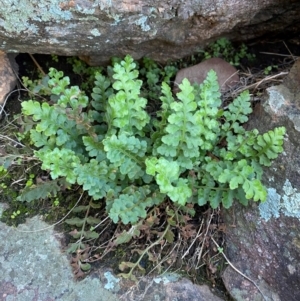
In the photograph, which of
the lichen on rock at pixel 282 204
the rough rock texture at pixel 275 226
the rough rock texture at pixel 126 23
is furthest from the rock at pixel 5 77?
the lichen on rock at pixel 282 204

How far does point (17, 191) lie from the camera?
8.85 feet

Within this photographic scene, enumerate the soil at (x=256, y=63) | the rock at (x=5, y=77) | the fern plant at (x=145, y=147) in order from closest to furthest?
the fern plant at (x=145, y=147) → the rock at (x=5, y=77) → the soil at (x=256, y=63)

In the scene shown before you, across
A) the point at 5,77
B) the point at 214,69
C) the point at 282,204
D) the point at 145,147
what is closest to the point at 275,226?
the point at 282,204

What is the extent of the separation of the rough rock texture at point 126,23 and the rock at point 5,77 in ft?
1.04

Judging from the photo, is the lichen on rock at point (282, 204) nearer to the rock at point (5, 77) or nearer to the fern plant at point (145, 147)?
the fern plant at point (145, 147)

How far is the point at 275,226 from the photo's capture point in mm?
2387

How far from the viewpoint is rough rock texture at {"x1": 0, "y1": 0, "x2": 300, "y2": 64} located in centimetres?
235

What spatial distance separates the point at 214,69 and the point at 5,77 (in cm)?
138

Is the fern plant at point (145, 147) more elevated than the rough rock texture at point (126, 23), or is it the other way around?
the rough rock texture at point (126, 23)

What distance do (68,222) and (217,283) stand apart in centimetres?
Answer: 89

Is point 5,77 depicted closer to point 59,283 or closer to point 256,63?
point 59,283

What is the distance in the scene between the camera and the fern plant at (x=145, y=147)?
230cm

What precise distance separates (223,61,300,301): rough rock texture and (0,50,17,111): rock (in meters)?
1.62

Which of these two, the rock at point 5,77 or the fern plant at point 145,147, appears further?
the rock at point 5,77
